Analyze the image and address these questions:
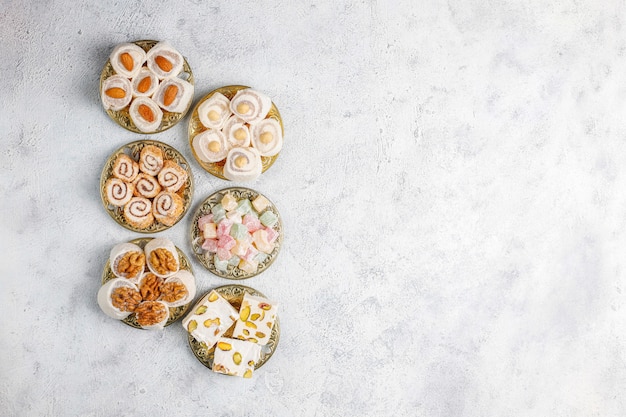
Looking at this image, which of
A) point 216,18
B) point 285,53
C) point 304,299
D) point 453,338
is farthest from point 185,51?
point 453,338

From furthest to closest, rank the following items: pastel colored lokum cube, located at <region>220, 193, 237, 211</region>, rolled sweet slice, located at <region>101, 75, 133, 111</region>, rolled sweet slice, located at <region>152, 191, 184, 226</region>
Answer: pastel colored lokum cube, located at <region>220, 193, 237, 211</region> → rolled sweet slice, located at <region>152, 191, 184, 226</region> → rolled sweet slice, located at <region>101, 75, 133, 111</region>

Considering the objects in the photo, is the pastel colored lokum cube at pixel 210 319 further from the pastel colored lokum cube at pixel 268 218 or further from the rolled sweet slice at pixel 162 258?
the pastel colored lokum cube at pixel 268 218

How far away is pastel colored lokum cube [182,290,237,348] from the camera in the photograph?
11.4 feet

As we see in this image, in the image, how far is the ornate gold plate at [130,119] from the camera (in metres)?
3.39

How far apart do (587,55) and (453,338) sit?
2115 millimetres

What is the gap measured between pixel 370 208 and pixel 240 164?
916mm

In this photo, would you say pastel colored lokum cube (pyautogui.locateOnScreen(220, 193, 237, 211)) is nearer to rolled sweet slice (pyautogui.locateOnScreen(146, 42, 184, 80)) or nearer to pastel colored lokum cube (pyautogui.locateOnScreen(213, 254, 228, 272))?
pastel colored lokum cube (pyautogui.locateOnScreen(213, 254, 228, 272))

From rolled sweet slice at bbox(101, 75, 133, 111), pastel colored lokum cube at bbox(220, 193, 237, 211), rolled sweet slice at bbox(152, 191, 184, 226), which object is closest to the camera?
rolled sweet slice at bbox(101, 75, 133, 111)

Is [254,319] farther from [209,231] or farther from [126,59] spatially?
[126,59]

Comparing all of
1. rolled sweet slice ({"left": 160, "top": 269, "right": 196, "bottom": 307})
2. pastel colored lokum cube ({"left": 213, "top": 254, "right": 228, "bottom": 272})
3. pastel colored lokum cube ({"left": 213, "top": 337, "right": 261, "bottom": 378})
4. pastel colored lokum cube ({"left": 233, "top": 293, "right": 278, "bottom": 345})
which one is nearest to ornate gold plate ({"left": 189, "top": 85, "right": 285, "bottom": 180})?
pastel colored lokum cube ({"left": 213, "top": 254, "right": 228, "bottom": 272})

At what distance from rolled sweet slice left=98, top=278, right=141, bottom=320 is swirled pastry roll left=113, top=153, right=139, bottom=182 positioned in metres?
0.58

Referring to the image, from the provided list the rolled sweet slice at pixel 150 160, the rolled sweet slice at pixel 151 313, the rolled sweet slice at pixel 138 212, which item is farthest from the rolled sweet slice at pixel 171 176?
the rolled sweet slice at pixel 151 313

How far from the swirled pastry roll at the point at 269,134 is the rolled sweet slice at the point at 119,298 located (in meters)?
1.07

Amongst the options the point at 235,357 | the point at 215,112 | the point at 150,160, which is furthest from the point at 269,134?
the point at 235,357
